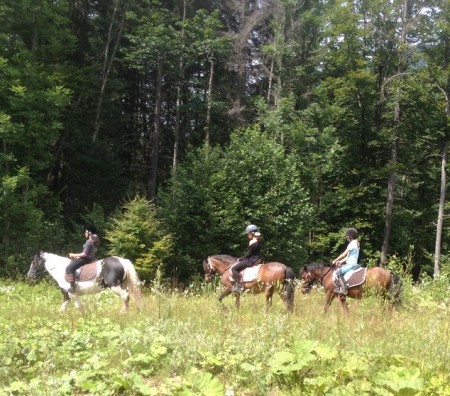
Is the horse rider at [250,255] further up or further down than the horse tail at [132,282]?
further up

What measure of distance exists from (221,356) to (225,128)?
29031 millimetres

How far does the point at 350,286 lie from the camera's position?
10312mm

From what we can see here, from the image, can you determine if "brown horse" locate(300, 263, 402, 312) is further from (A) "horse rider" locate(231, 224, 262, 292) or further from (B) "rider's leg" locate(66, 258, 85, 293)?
(B) "rider's leg" locate(66, 258, 85, 293)

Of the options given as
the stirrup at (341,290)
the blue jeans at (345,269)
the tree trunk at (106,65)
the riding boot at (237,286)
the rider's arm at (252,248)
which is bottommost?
the riding boot at (237,286)

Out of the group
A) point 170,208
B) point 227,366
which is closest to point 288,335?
point 227,366

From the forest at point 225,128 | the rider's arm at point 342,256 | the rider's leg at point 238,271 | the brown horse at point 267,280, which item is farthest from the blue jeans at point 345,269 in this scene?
the forest at point 225,128

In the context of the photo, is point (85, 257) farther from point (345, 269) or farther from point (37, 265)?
point (345, 269)

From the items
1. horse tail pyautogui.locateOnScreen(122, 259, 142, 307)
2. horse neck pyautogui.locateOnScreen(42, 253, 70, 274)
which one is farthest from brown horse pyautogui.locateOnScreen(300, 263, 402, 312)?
horse neck pyautogui.locateOnScreen(42, 253, 70, 274)

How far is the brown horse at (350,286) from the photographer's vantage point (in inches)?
379

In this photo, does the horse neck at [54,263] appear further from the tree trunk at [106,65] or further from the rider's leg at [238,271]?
the tree trunk at [106,65]

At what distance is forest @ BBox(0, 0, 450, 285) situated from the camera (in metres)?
20.4

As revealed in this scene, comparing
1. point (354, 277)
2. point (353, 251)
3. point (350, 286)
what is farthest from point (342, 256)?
point (350, 286)

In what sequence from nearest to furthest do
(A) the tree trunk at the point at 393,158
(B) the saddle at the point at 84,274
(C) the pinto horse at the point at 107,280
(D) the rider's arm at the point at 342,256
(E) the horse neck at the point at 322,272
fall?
(D) the rider's arm at the point at 342,256, (C) the pinto horse at the point at 107,280, (B) the saddle at the point at 84,274, (E) the horse neck at the point at 322,272, (A) the tree trunk at the point at 393,158

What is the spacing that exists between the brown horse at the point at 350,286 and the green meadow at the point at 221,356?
282 cm
